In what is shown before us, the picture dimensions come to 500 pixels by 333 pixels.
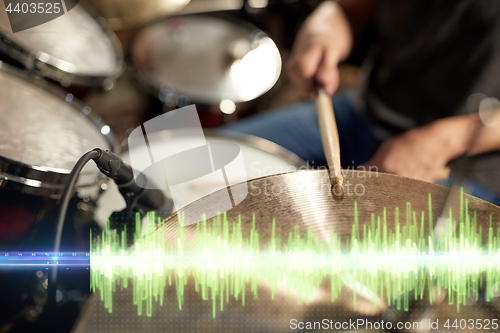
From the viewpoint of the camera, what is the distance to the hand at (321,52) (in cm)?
68

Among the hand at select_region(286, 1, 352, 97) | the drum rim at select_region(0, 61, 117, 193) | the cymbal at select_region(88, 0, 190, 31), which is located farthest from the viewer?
the cymbal at select_region(88, 0, 190, 31)

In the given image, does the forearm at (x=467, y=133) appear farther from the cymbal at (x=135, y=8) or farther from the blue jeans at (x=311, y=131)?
the cymbal at (x=135, y=8)

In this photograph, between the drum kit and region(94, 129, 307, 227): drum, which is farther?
region(94, 129, 307, 227): drum

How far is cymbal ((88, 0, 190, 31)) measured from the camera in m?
1.36

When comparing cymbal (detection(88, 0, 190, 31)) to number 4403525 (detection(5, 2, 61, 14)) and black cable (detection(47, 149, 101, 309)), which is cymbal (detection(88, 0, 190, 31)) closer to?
number 4403525 (detection(5, 2, 61, 14))

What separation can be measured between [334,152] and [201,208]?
0.17 m

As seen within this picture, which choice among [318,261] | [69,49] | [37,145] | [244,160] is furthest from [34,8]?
[318,261]

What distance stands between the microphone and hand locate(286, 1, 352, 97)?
412 millimetres

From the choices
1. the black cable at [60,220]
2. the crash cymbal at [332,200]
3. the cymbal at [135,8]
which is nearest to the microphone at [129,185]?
the black cable at [60,220]

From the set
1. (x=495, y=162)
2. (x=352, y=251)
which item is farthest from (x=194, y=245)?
(x=495, y=162)

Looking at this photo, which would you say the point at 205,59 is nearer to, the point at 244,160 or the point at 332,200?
the point at 244,160

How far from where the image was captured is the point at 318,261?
0.33 m

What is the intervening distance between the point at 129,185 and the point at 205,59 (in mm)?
818

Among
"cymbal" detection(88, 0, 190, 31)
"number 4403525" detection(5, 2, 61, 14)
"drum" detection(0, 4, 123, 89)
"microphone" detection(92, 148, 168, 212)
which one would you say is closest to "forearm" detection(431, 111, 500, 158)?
"microphone" detection(92, 148, 168, 212)
